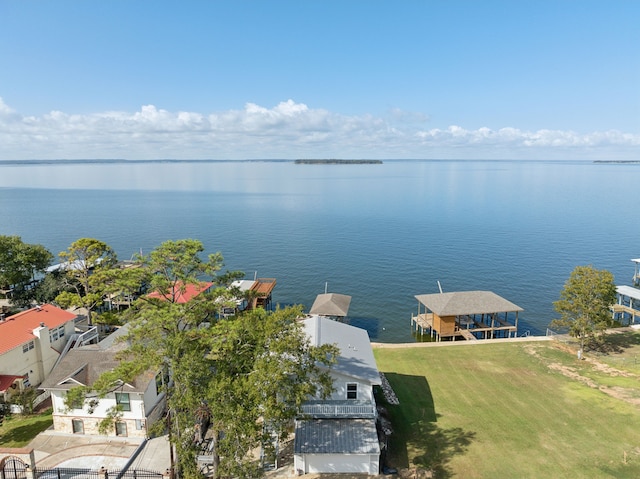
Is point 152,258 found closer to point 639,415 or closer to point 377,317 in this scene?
point 639,415

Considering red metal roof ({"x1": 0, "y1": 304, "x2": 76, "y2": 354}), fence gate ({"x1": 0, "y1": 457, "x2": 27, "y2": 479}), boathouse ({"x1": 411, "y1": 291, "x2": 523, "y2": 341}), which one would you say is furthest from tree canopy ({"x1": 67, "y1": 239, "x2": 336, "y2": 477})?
boathouse ({"x1": 411, "y1": 291, "x2": 523, "y2": 341})

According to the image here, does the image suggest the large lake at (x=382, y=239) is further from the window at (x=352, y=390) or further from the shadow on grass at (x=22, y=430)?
the shadow on grass at (x=22, y=430)

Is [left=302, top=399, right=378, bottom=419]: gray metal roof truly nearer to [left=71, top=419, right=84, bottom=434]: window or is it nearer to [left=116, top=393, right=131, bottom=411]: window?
[left=116, top=393, right=131, bottom=411]: window

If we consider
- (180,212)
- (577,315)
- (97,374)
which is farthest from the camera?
(180,212)

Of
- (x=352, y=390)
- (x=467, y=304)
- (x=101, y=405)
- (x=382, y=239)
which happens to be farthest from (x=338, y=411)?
(x=382, y=239)

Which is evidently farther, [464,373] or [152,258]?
[464,373]

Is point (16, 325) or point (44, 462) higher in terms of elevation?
point (16, 325)

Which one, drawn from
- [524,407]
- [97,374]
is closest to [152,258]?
[97,374]
